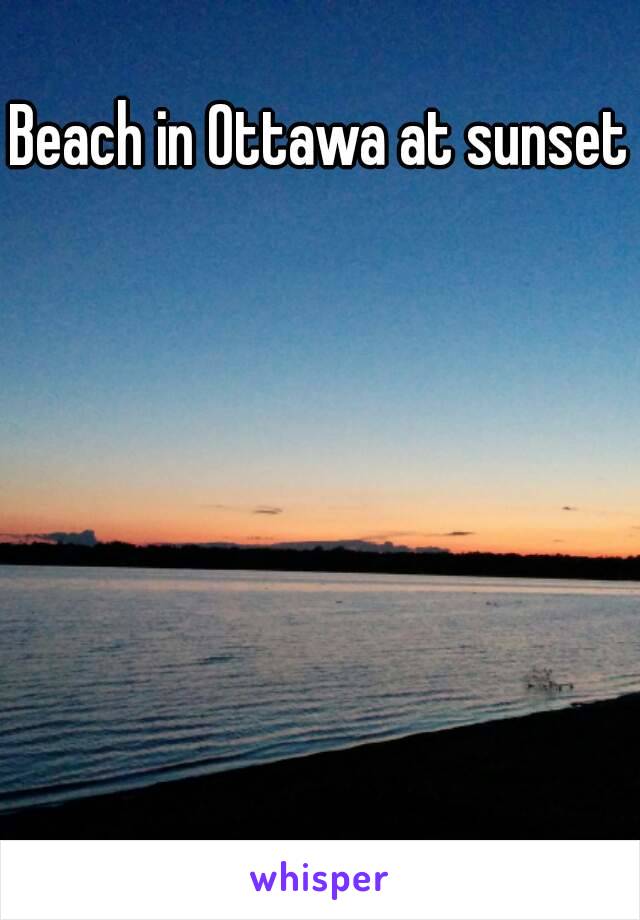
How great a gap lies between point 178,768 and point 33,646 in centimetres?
2961

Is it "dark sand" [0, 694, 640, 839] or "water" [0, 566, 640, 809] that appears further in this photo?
"water" [0, 566, 640, 809]

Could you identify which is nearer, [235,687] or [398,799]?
[398,799]

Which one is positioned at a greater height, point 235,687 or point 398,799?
point 398,799

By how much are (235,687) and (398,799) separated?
20064 millimetres

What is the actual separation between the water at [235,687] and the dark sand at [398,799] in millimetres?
3506

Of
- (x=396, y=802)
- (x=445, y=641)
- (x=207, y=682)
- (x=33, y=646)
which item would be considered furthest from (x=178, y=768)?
(x=445, y=641)

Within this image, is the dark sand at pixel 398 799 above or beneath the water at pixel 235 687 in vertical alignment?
above

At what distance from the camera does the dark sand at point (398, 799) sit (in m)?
11.9

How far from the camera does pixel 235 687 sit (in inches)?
1298

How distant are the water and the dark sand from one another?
3.51m

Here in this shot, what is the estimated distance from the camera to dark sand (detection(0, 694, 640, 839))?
38.9ft

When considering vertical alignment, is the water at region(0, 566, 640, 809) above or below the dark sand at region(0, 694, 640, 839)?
below

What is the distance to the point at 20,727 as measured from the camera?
80.5ft

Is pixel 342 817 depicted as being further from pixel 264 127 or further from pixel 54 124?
pixel 54 124
